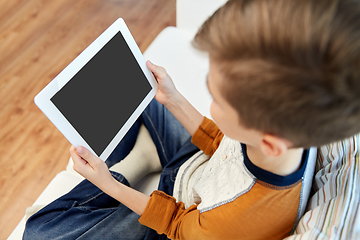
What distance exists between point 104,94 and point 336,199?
499mm

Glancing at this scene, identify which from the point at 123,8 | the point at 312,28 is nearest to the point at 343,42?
the point at 312,28

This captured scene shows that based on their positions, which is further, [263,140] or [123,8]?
[123,8]

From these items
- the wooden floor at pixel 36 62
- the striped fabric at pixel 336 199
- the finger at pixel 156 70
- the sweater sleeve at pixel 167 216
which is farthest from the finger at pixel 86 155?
the wooden floor at pixel 36 62

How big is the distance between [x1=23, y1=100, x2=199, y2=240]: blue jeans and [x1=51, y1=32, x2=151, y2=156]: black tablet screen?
18 centimetres

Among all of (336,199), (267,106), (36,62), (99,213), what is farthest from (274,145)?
(36,62)

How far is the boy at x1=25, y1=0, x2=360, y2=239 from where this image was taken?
31cm

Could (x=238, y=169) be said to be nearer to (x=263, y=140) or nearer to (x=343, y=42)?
(x=263, y=140)

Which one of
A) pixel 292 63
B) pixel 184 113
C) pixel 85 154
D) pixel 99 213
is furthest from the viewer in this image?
pixel 184 113

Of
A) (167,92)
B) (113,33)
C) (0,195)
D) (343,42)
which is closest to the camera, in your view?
(343,42)

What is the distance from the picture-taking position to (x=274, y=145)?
1.38ft

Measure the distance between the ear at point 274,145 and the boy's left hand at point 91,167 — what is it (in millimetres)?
372

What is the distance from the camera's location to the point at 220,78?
0.41 m

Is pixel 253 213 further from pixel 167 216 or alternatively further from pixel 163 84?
pixel 163 84

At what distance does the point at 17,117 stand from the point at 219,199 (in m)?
1.20
